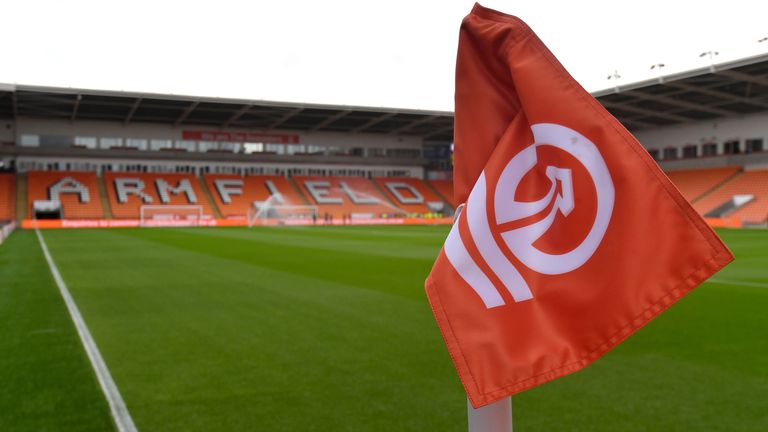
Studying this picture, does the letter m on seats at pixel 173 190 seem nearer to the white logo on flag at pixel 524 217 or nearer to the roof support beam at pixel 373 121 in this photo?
the roof support beam at pixel 373 121

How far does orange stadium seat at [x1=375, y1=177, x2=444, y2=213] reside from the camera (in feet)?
194

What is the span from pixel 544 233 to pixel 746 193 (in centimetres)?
4845

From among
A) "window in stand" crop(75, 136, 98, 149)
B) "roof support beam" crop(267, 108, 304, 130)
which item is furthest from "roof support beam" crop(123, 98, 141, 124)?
"roof support beam" crop(267, 108, 304, 130)

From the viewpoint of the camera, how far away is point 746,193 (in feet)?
144

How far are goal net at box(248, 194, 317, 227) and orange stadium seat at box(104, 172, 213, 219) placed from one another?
11.8ft

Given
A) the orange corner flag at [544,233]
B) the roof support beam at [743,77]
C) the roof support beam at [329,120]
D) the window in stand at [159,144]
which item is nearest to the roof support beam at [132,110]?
the window in stand at [159,144]

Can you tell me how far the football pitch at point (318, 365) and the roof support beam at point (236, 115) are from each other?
38.7m

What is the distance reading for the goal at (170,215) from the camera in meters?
46.9

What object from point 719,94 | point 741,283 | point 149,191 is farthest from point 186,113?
point 741,283

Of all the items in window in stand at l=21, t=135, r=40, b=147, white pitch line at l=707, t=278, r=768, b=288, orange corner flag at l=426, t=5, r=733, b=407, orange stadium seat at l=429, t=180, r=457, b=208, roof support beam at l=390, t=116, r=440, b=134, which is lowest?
white pitch line at l=707, t=278, r=768, b=288

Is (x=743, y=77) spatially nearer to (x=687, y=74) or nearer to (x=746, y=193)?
(x=687, y=74)

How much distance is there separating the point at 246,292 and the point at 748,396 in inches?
311

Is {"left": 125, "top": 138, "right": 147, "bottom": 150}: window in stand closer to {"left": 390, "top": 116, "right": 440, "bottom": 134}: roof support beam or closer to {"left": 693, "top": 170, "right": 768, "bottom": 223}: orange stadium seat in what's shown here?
{"left": 390, "top": 116, "right": 440, "bottom": 134}: roof support beam

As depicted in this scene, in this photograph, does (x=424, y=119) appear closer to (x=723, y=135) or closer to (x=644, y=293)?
(x=723, y=135)
